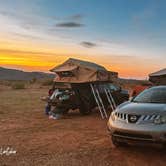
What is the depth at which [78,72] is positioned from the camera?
14875 millimetres

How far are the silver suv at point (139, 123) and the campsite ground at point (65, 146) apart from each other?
451mm

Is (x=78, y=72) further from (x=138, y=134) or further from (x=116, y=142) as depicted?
(x=138, y=134)

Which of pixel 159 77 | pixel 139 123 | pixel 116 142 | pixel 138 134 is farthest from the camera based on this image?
pixel 159 77

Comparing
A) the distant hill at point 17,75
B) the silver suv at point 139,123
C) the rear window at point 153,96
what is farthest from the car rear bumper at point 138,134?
the distant hill at point 17,75

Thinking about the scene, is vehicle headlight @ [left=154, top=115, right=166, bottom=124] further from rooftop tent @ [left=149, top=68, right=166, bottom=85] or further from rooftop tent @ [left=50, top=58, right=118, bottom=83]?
rooftop tent @ [left=50, top=58, right=118, bottom=83]

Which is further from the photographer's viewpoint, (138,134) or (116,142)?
(116,142)

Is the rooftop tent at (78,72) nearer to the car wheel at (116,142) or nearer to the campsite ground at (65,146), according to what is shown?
the campsite ground at (65,146)

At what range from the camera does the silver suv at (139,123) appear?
6.77 metres

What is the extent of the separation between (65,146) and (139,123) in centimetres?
224

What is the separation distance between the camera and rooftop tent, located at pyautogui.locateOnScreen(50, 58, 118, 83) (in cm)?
1454

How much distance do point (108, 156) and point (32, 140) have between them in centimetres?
264

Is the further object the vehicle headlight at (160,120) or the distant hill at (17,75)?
the distant hill at (17,75)

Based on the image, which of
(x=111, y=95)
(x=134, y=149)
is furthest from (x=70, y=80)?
(x=134, y=149)

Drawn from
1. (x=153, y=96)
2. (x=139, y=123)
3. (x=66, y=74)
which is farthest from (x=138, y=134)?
(x=66, y=74)
